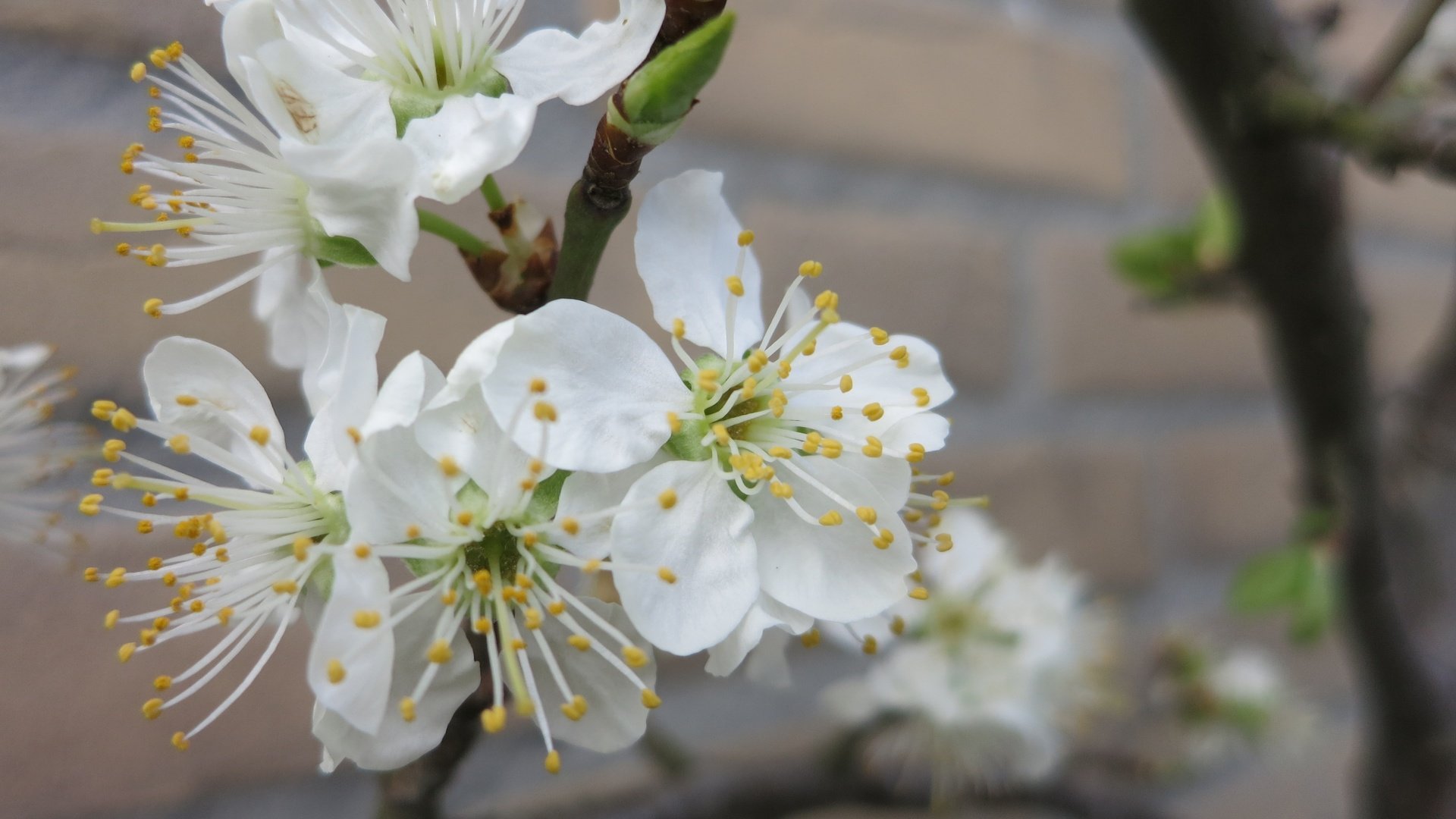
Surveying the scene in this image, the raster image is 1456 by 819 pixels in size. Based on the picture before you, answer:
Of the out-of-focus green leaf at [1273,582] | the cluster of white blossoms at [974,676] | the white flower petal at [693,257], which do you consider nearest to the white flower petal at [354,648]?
the white flower petal at [693,257]

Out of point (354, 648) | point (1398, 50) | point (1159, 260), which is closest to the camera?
point (354, 648)

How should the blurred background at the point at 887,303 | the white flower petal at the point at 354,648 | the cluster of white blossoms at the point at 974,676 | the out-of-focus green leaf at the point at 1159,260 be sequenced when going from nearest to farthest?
1. the white flower petal at the point at 354,648
2. the blurred background at the point at 887,303
3. the cluster of white blossoms at the point at 974,676
4. the out-of-focus green leaf at the point at 1159,260

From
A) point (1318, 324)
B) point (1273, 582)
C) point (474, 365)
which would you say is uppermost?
point (1318, 324)

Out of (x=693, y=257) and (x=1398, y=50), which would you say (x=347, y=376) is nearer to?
(x=693, y=257)

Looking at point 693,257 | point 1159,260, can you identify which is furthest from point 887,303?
point 693,257

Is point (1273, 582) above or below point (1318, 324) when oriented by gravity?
below

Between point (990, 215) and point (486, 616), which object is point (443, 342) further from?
point (990, 215)

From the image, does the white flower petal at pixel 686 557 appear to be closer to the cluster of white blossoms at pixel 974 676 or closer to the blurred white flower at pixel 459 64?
the blurred white flower at pixel 459 64
